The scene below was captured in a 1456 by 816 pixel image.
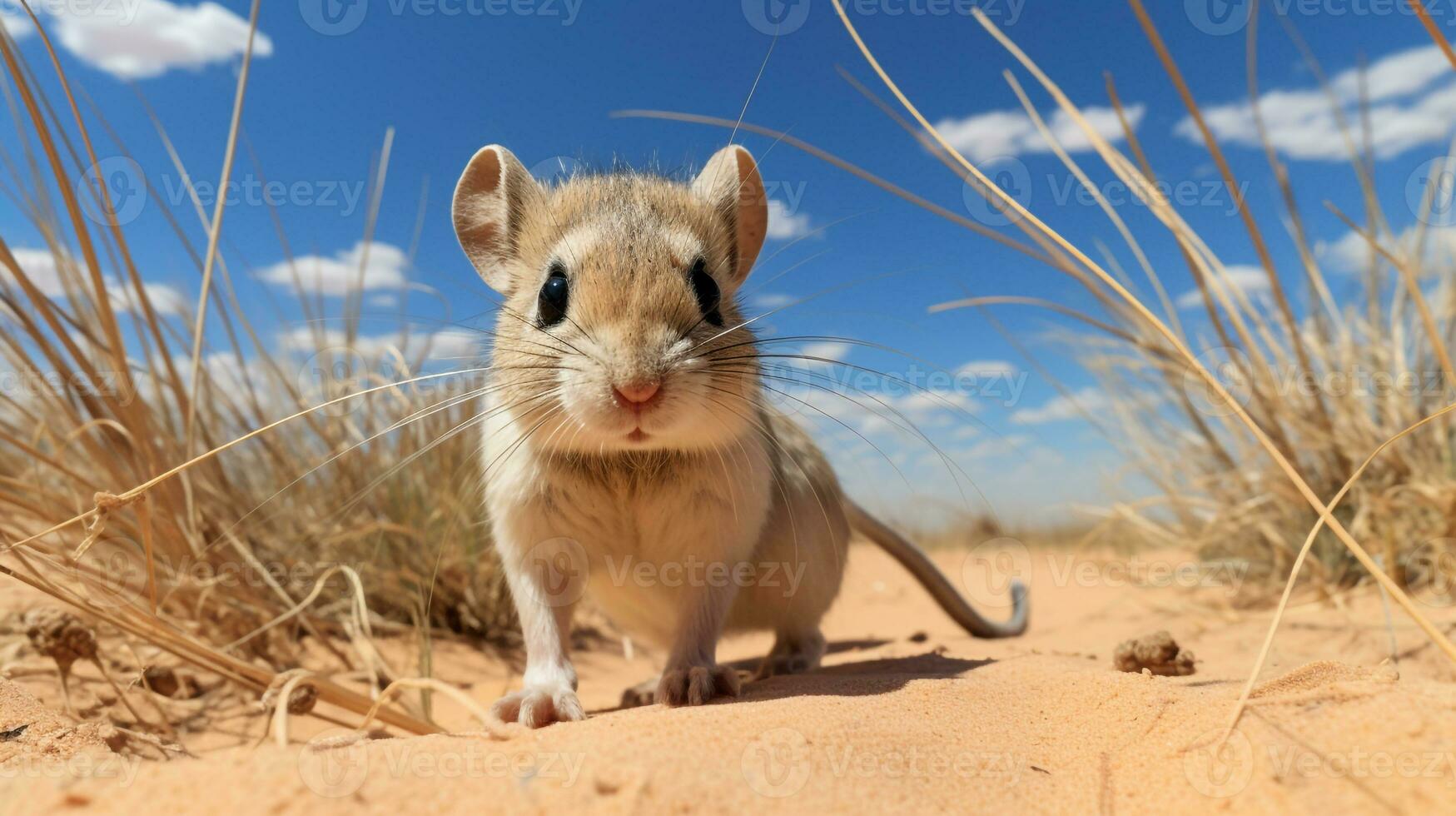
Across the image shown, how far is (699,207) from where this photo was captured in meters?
3.62

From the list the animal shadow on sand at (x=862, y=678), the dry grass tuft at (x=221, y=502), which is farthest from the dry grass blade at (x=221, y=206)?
the animal shadow on sand at (x=862, y=678)

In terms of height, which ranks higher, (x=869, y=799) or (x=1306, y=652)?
(x=869, y=799)

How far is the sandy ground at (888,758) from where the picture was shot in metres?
1.48

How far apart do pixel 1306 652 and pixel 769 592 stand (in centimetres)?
274

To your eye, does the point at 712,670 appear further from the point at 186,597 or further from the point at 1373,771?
the point at 186,597

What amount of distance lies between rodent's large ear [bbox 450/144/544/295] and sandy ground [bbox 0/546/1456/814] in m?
2.22

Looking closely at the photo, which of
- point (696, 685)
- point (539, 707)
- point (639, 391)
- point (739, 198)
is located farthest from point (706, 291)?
point (539, 707)

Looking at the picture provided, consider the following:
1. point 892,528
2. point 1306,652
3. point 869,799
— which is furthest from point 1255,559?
point 869,799

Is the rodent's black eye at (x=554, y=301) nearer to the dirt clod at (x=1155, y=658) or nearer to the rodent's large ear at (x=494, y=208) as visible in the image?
the rodent's large ear at (x=494, y=208)

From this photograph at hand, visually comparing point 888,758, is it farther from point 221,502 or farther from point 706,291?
point 221,502

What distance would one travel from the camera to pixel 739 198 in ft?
12.4

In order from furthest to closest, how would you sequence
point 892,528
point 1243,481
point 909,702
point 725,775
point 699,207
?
point 1243,481 < point 892,528 < point 699,207 < point 909,702 < point 725,775

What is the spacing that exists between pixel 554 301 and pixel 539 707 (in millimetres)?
1482

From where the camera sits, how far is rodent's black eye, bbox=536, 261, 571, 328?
3148mm
